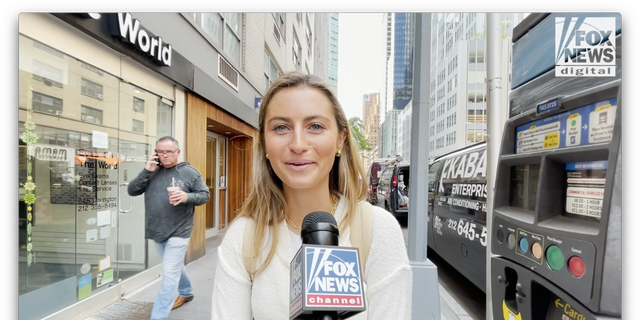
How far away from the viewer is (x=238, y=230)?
1365mm

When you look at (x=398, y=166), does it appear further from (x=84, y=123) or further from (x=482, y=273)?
(x=84, y=123)

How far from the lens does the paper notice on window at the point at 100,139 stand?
3.80m

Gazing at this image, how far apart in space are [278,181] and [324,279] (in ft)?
2.25

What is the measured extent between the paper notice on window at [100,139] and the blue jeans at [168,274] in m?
1.51

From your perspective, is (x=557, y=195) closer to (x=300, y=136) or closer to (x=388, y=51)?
(x=300, y=136)

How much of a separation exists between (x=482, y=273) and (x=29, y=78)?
526 centimetres

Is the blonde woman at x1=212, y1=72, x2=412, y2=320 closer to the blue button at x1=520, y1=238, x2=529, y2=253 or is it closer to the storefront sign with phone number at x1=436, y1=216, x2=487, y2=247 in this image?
the blue button at x1=520, y1=238, x2=529, y2=253

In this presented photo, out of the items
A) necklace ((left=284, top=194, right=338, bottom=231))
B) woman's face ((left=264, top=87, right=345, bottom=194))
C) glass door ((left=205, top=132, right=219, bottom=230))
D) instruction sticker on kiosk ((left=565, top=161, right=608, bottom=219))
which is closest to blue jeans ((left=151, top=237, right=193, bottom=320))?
necklace ((left=284, top=194, right=338, bottom=231))

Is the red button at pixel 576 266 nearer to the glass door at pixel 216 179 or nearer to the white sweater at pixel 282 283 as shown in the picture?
the white sweater at pixel 282 283

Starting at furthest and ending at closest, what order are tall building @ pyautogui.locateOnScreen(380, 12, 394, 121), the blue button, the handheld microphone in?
tall building @ pyautogui.locateOnScreen(380, 12, 394, 121) → the blue button → the handheld microphone

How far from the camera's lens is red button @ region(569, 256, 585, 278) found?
4.22 ft

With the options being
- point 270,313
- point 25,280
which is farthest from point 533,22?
point 25,280

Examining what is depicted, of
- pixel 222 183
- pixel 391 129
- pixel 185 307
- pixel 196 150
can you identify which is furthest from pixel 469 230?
pixel 391 129

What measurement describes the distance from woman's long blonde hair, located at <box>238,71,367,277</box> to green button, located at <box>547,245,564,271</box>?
2.92 feet
